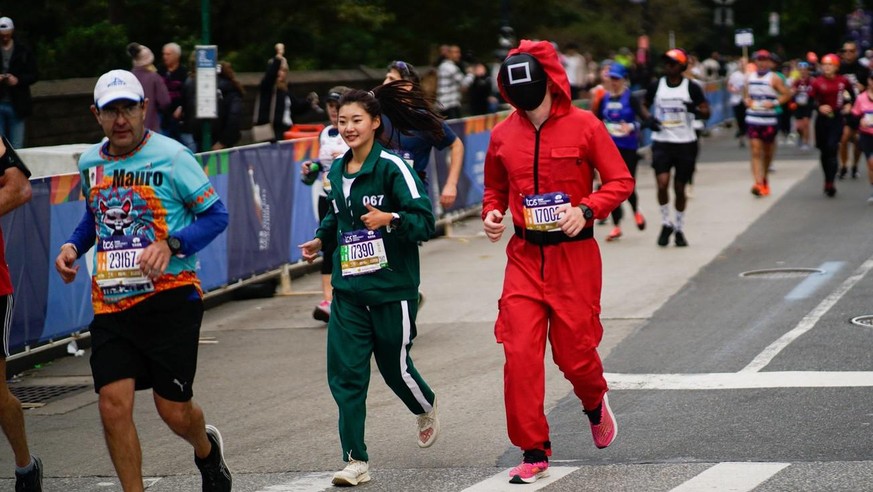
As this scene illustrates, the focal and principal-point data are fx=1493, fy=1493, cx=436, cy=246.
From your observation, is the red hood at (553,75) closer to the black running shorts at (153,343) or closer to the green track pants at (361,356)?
the green track pants at (361,356)

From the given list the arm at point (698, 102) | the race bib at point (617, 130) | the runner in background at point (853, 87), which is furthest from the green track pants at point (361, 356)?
the runner in background at point (853, 87)

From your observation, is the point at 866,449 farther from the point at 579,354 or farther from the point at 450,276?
the point at 450,276

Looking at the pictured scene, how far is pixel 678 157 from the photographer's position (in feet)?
50.4

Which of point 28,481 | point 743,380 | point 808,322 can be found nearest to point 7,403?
point 28,481

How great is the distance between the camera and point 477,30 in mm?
40062

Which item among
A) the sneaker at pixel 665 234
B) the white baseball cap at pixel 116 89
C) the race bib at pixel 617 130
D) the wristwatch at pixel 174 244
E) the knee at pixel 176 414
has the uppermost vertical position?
the white baseball cap at pixel 116 89

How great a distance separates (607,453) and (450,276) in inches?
283

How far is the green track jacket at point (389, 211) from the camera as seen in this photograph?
22.7ft

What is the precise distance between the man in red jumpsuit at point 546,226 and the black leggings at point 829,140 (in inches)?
540

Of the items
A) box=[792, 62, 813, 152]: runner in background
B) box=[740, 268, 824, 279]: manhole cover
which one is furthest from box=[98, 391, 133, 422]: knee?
box=[792, 62, 813, 152]: runner in background

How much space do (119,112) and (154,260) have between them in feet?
2.08

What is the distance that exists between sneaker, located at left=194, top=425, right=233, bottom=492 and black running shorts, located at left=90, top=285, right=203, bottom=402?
14.4 inches

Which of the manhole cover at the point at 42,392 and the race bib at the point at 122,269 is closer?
the race bib at the point at 122,269

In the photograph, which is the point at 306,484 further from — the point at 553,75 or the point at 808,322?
the point at 808,322
